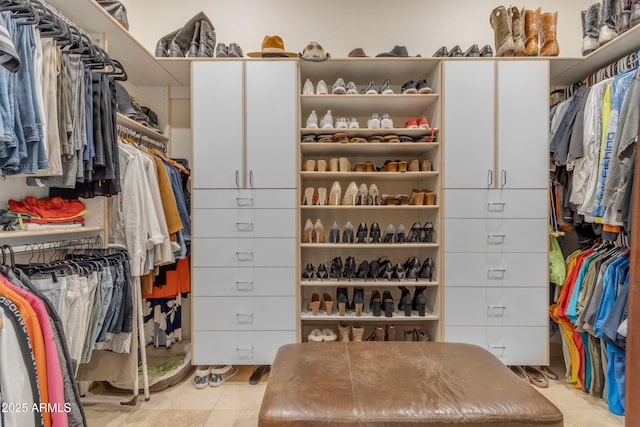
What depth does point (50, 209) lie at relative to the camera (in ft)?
5.55

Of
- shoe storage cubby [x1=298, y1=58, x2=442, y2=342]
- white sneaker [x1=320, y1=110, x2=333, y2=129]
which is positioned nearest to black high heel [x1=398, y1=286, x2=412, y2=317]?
shoe storage cubby [x1=298, y1=58, x2=442, y2=342]

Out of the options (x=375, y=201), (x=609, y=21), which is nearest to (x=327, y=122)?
(x=375, y=201)

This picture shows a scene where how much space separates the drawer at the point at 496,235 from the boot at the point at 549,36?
116 cm

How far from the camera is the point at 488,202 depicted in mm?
2361

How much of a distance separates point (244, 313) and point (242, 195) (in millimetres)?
797

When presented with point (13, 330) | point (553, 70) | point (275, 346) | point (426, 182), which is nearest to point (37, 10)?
point (13, 330)

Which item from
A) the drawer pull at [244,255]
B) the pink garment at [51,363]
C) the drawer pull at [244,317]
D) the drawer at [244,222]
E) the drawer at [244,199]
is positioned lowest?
the drawer pull at [244,317]

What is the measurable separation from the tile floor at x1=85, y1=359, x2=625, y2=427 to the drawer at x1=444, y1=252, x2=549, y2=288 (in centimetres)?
72

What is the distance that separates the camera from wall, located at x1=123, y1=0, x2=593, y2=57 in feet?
9.41

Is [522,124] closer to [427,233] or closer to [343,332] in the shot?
[427,233]

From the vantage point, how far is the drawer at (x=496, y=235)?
7.72 feet

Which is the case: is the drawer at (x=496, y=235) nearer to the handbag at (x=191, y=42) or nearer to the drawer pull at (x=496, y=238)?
the drawer pull at (x=496, y=238)

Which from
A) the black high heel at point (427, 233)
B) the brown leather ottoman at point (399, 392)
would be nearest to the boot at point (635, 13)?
the black high heel at point (427, 233)

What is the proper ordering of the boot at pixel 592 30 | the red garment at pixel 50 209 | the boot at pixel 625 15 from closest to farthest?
1. the red garment at pixel 50 209
2. the boot at pixel 625 15
3. the boot at pixel 592 30
